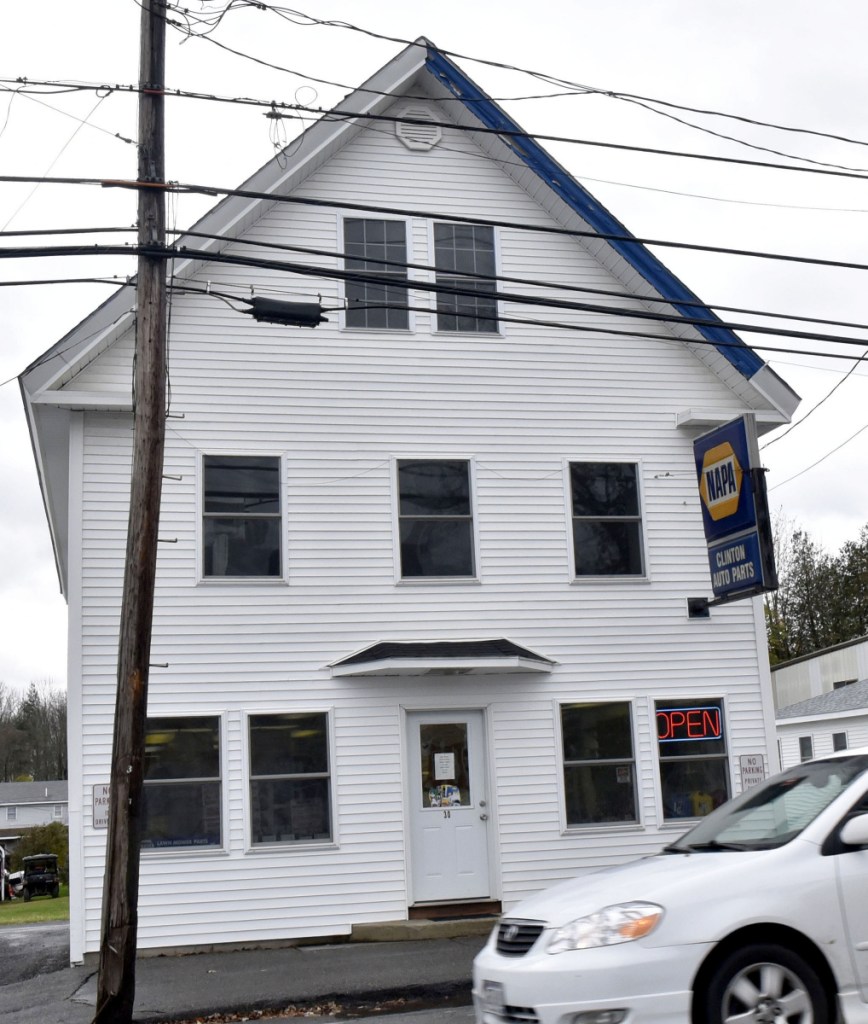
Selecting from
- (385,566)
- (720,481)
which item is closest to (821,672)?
(720,481)

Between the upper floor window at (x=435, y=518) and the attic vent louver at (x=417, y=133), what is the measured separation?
4293 millimetres

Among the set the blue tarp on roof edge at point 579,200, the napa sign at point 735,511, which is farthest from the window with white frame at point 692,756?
the blue tarp on roof edge at point 579,200

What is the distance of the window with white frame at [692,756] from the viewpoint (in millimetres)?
15625

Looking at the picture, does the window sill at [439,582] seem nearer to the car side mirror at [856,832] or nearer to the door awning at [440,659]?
the door awning at [440,659]

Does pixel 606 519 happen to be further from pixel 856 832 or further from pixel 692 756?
pixel 856 832

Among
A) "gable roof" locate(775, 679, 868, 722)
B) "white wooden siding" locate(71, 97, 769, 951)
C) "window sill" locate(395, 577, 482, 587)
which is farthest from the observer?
"gable roof" locate(775, 679, 868, 722)

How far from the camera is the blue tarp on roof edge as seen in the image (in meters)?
16.2

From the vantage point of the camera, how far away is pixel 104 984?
9.59m

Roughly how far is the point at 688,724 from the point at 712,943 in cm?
974

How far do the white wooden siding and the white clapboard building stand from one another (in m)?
0.03

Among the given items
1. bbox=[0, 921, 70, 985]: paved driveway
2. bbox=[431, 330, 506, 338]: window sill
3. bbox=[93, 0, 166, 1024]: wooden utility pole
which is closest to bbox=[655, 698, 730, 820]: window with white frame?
bbox=[431, 330, 506, 338]: window sill

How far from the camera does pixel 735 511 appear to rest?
14.4 metres

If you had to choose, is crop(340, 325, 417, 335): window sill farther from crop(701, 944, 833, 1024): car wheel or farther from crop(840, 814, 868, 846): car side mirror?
crop(701, 944, 833, 1024): car wheel

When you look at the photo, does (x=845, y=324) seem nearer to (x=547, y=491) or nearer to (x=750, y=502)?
(x=750, y=502)
